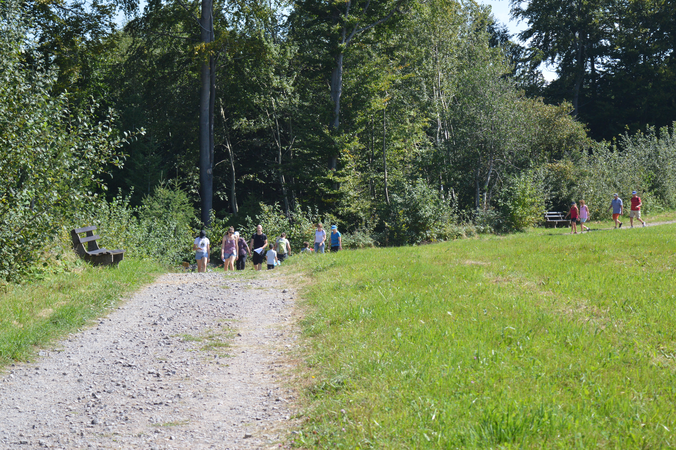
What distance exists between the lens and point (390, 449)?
4.13 metres

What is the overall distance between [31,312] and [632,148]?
4007cm

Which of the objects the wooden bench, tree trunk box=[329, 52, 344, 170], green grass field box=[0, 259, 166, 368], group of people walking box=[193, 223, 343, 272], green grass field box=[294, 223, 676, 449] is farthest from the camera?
tree trunk box=[329, 52, 344, 170]

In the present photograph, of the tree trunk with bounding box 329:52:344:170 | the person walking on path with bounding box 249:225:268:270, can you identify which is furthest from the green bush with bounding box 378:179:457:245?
the person walking on path with bounding box 249:225:268:270

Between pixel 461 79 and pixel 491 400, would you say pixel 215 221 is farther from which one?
pixel 491 400

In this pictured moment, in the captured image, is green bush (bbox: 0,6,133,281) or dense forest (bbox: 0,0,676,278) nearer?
green bush (bbox: 0,6,133,281)

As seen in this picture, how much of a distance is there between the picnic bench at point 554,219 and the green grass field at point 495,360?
19.5 metres

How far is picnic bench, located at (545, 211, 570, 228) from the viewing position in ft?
100

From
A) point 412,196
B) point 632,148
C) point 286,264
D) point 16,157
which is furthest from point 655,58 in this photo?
point 16,157

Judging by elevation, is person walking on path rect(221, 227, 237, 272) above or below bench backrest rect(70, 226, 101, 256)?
below

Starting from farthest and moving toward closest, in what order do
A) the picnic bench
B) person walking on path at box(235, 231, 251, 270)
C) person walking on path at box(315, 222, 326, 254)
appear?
1. the picnic bench
2. person walking on path at box(315, 222, 326, 254)
3. person walking on path at box(235, 231, 251, 270)

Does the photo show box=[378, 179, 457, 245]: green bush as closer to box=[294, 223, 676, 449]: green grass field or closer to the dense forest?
the dense forest

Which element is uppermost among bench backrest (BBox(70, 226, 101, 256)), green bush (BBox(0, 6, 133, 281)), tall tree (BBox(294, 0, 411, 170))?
tall tree (BBox(294, 0, 411, 170))

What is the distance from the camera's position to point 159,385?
611cm

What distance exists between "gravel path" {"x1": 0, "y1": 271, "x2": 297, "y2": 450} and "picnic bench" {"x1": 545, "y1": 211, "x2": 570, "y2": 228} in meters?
24.5
